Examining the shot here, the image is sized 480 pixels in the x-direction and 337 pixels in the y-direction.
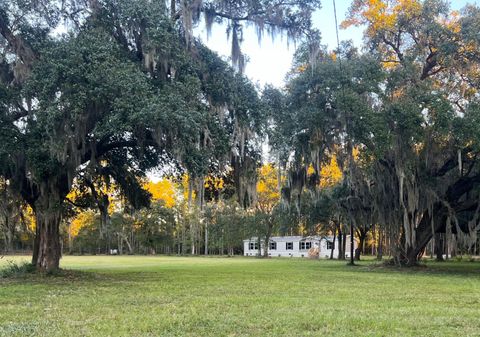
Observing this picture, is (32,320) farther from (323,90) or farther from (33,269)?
(323,90)

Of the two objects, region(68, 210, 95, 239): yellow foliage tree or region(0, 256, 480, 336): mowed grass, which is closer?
region(0, 256, 480, 336): mowed grass

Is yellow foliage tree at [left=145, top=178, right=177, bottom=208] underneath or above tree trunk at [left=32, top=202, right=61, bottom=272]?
above

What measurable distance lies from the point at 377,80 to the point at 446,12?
3982 millimetres

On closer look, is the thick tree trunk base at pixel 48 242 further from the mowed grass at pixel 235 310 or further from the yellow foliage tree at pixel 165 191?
the yellow foliage tree at pixel 165 191

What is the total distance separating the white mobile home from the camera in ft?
158

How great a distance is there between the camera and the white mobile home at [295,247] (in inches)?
1901

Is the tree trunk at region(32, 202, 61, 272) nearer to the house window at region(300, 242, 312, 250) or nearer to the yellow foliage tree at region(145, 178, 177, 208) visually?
the yellow foliage tree at region(145, 178, 177, 208)

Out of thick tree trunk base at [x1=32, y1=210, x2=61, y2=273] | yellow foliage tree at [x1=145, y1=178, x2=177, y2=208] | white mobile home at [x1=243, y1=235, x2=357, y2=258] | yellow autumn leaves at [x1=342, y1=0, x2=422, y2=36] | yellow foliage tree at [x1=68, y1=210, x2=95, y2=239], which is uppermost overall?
yellow autumn leaves at [x1=342, y1=0, x2=422, y2=36]

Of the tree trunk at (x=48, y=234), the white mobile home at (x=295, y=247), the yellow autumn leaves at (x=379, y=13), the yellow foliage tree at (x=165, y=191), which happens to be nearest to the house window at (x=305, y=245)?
the white mobile home at (x=295, y=247)

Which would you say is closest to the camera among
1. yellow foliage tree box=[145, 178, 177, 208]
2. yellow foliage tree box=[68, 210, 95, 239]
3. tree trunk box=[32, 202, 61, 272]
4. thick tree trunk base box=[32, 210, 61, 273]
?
tree trunk box=[32, 202, 61, 272]

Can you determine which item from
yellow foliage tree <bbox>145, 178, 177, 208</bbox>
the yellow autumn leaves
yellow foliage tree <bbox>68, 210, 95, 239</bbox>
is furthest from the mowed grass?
yellow foliage tree <bbox>68, 210, 95, 239</bbox>

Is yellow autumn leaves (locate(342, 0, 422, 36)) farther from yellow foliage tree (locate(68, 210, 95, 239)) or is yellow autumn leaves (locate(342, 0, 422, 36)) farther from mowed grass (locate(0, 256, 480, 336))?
yellow foliage tree (locate(68, 210, 95, 239))

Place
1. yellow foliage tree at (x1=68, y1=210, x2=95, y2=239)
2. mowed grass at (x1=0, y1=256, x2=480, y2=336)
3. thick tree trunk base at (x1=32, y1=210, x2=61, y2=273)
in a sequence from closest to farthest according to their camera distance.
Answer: mowed grass at (x1=0, y1=256, x2=480, y2=336) < thick tree trunk base at (x1=32, y1=210, x2=61, y2=273) < yellow foliage tree at (x1=68, y1=210, x2=95, y2=239)

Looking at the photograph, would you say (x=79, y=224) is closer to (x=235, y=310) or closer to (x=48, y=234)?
(x=48, y=234)
